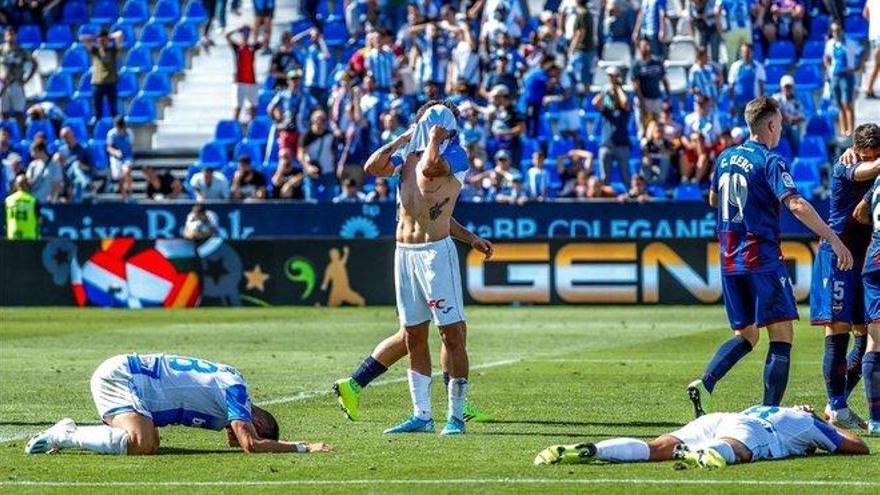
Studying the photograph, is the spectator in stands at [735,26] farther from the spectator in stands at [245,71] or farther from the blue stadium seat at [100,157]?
the blue stadium seat at [100,157]

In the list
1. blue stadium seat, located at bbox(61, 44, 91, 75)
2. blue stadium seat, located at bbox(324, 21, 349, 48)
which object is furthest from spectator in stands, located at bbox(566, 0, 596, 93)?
blue stadium seat, located at bbox(61, 44, 91, 75)

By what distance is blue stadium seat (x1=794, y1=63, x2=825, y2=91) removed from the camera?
3412 centimetres

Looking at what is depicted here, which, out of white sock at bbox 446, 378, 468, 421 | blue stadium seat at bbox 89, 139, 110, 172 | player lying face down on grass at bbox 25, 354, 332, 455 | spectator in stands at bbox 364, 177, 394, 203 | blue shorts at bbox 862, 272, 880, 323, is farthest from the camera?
blue stadium seat at bbox 89, 139, 110, 172

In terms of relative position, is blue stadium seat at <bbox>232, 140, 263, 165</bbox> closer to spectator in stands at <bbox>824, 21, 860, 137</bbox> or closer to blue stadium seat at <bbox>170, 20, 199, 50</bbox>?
blue stadium seat at <bbox>170, 20, 199, 50</bbox>

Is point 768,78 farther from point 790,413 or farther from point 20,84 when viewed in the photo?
point 790,413

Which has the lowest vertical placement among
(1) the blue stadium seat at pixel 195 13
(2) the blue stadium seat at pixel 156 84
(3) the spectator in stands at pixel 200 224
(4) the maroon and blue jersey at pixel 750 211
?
(3) the spectator in stands at pixel 200 224

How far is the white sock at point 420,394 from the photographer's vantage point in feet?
44.2

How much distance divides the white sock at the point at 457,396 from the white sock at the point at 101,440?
7.72 ft

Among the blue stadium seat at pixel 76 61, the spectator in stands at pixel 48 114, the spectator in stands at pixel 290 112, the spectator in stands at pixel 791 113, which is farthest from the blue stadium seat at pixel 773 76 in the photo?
the blue stadium seat at pixel 76 61

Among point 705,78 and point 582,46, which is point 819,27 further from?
point 582,46

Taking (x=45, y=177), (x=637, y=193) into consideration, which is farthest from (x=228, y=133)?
(x=637, y=193)

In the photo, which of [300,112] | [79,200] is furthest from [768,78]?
[79,200]

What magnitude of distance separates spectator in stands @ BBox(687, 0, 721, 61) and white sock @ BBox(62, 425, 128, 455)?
23385 millimetres

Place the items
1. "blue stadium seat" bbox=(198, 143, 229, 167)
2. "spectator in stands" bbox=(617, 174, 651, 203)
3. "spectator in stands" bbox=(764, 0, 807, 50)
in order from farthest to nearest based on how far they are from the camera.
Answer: "blue stadium seat" bbox=(198, 143, 229, 167) → "spectator in stands" bbox=(764, 0, 807, 50) → "spectator in stands" bbox=(617, 174, 651, 203)
